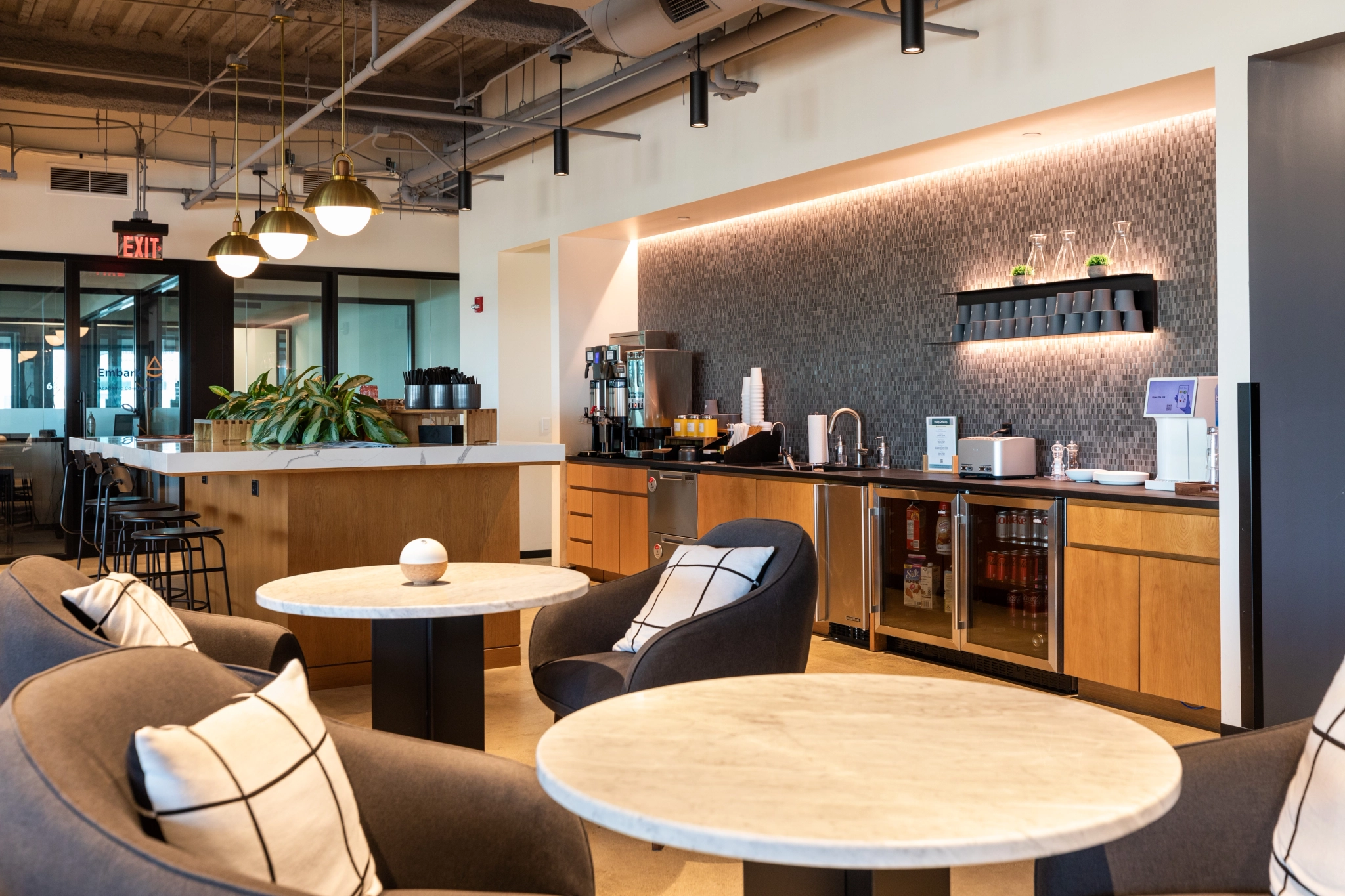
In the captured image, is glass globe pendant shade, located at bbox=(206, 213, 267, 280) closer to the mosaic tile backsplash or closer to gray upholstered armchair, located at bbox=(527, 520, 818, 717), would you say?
the mosaic tile backsplash

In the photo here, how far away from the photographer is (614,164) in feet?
25.4

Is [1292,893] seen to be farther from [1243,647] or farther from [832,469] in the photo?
[832,469]

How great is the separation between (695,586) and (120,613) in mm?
1577

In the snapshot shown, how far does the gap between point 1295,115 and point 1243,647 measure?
6.32ft

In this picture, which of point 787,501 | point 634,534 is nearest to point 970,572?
point 787,501

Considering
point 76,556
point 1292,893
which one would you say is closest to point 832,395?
point 1292,893

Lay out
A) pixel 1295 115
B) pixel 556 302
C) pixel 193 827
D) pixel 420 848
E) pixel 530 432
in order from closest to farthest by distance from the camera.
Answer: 1. pixel 193 827
2. pixel 420 848
3. pixel 1295 115
4. pixel 556 302
5. pixel 530 432

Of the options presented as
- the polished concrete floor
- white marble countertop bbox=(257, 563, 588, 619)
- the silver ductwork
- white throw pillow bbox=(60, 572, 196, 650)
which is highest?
the silver ductwork

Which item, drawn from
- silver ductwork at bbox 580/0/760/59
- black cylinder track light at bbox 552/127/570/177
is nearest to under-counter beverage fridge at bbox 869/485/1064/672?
silver ductwork at bbox 580/0/760/59

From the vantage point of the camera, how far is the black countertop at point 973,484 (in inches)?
171

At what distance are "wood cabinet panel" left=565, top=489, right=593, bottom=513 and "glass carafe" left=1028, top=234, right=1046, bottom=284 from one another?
3.56 m

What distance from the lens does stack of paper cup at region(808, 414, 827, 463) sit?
21.6 feet

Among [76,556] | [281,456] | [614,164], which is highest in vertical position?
[614,164]

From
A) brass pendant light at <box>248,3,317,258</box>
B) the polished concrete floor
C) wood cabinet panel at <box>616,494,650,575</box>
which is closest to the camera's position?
the polished concrete floor
